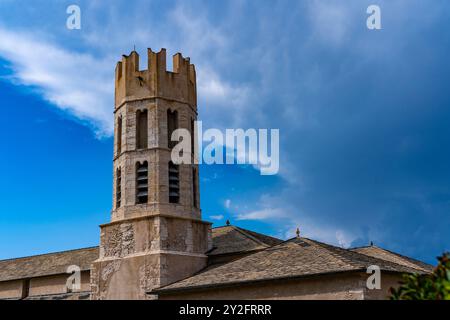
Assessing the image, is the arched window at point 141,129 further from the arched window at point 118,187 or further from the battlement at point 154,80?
the arched window at point 118,187

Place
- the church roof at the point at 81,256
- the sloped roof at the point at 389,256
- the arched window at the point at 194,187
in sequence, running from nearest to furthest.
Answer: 1. the church roof at the point at 81,256
2. the arched window at the point at 194,187
3. the sloped roof at the point at 389,256

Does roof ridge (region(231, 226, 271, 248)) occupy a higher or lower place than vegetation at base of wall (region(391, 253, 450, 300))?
higher

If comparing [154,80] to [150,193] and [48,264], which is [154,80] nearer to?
[150,193]

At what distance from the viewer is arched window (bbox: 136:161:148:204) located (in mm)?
28234

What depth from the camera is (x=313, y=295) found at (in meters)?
20.6

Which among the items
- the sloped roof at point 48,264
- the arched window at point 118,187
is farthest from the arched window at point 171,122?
the sloped roof at point 48,264

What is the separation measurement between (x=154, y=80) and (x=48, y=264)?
15.9 metres

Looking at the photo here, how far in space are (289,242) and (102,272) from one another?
923 centimetres

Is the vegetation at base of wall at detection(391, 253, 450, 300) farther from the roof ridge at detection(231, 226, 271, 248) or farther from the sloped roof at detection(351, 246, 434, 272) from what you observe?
the sloped roof at detection(351, 246, 434, 272)

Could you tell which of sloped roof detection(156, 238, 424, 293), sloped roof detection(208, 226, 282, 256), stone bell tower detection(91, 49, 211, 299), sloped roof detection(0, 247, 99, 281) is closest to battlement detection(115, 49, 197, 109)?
stone bell tower detection(91, 49, 211, 299)

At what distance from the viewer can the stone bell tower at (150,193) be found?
1043 inches

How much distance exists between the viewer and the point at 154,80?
29.9 metres

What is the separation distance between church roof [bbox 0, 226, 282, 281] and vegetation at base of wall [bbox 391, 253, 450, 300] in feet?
66.4

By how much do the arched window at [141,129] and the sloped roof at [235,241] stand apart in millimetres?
6560
